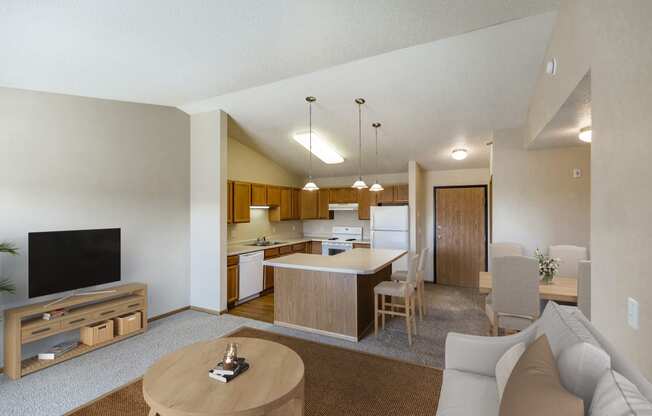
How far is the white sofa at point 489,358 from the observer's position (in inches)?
49.1

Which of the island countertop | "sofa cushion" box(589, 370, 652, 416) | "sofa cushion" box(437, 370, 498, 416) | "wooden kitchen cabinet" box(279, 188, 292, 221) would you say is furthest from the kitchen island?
"wooden kitchen cabinet" box(279, 188, 292, 221)

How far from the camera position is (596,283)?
66.4 inches

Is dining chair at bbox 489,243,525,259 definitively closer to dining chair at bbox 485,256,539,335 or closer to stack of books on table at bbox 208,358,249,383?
dining chair at bbox 485,256,539,335

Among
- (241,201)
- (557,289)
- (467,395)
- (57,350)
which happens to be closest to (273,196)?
(241,201)

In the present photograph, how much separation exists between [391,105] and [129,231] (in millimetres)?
3654

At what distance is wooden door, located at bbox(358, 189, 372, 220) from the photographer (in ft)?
21.6

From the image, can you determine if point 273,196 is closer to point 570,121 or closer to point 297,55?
point 297,55

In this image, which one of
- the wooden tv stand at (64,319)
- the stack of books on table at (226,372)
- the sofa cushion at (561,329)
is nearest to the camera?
the sofa cushion at (561,329)

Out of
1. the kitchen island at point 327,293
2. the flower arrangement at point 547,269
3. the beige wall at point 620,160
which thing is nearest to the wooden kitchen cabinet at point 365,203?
the kitchen island at point 327,293

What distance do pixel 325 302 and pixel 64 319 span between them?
2.61m

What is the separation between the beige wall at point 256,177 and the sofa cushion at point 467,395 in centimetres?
459

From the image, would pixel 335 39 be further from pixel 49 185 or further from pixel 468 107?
pixel 49 185

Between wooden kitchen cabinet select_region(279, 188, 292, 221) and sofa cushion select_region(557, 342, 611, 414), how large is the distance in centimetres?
557

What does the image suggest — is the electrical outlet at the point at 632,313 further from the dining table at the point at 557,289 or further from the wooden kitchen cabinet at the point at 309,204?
the wooden kitchen cabinet at the point at 309,204
